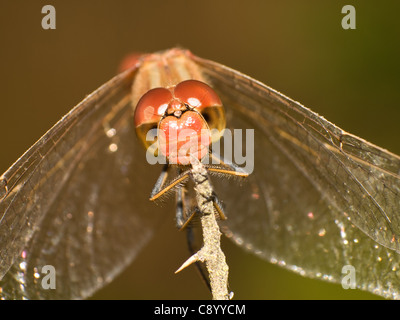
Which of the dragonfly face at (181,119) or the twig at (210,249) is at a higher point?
the dragonfly face at (181,119)

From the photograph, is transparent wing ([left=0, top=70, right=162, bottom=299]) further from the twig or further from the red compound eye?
the twig

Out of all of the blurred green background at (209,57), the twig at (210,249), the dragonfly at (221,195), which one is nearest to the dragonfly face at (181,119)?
the twig at (210,249)

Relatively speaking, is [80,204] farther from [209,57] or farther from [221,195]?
[209,57]

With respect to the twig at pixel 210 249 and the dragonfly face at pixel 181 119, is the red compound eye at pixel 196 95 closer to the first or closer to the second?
the dragonfly face at pixel 181 119

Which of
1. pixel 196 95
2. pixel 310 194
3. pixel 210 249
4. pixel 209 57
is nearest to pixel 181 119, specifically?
pixel 196 95

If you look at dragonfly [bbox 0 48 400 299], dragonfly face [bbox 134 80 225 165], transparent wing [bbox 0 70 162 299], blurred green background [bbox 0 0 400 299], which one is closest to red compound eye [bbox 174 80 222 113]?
dragonfly face [bbox 134 80 225 165]

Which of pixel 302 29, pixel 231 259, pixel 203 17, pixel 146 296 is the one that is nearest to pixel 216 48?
pixel 203 17
